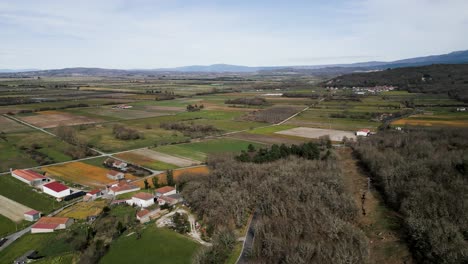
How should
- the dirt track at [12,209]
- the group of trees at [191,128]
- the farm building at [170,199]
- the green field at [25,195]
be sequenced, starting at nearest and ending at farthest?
the dirt track at [12,209] < the farm building at [170,199] < the green field at [25,195] < the group of trees at [191,128]

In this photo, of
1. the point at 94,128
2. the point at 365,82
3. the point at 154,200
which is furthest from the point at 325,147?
the point at 365,82

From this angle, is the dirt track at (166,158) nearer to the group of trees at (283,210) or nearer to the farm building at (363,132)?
the group of trees at (283,210)

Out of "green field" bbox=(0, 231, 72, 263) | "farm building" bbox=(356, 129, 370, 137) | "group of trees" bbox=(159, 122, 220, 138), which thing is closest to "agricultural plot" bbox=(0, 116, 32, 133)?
"group of trees" bbox=(159, 122, 220, 138)

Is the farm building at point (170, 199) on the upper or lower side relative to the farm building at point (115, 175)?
lower

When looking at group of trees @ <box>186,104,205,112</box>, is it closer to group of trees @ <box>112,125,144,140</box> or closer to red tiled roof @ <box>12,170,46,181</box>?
group of trees @ <box>112,125,144,140</box>

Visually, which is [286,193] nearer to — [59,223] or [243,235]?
[243,235]

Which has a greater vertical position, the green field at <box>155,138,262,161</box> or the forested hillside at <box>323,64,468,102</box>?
the forested hillside at <box>323,64,468,102</box>

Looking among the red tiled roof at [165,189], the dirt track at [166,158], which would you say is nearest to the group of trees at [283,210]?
the red tiled roof at [165,189]
